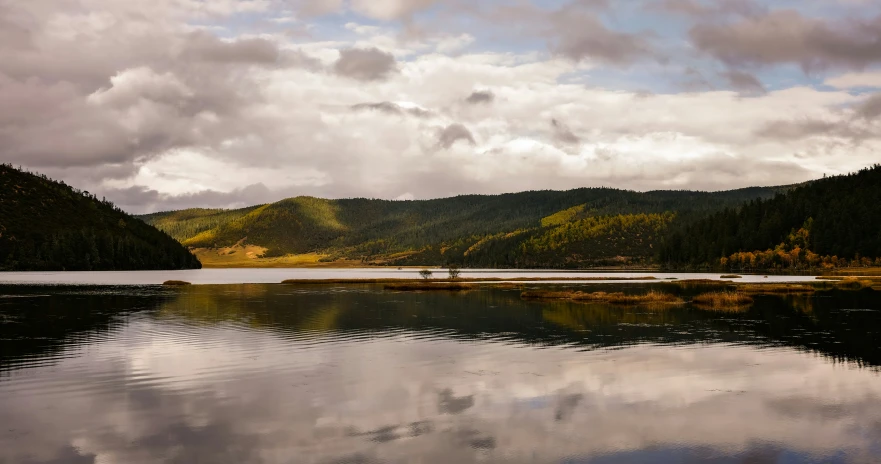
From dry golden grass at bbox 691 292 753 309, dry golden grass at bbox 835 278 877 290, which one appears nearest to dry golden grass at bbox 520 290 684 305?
dry golden grass at bbox 691 292 753 309

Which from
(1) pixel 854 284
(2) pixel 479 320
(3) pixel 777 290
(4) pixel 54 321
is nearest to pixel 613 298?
(2) pixel 479 320

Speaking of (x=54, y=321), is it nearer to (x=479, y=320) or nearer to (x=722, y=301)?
(x=479, y=320)

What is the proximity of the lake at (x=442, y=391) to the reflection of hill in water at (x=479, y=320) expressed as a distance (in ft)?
1.44

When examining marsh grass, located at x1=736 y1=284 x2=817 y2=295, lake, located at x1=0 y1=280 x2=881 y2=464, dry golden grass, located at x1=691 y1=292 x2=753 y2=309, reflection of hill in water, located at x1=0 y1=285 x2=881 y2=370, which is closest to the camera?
lake, located at x1=0 y1=280 x2=881 y2=464

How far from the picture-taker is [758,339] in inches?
1928

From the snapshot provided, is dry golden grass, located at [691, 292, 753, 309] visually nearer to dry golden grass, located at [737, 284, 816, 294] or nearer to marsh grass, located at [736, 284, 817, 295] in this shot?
marsh grass, located at [736, 284, 817, 295]

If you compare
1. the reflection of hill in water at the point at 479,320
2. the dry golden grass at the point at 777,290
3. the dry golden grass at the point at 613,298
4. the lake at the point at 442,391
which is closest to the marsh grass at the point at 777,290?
the dry golden grass at the point at 777,290

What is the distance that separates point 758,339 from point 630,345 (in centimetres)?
1054

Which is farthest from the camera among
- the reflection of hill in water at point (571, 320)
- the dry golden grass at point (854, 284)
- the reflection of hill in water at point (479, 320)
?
the dry golden grass at point (854, 284)

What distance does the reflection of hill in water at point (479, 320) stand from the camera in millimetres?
47969

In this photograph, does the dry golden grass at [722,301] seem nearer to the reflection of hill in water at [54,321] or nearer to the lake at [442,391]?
the lake at [442,391]

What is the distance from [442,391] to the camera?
30.8 meters

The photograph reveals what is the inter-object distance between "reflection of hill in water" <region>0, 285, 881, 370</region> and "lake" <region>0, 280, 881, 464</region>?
0.44m

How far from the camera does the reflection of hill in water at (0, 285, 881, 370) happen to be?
47969 mm
